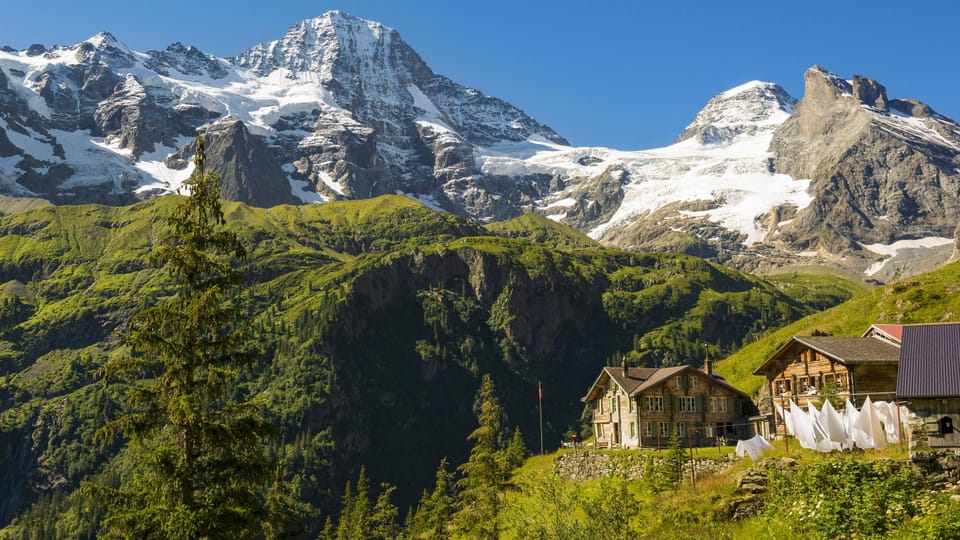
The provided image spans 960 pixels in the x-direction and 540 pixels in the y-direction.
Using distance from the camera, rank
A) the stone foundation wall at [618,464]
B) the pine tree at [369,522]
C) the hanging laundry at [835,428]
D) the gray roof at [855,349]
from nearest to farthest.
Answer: the hanging laundry at [835,428], the stone foundation wall at [618,464], the gray roof at [855,349], the pine tree at [369,522]

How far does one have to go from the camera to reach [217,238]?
31.5m

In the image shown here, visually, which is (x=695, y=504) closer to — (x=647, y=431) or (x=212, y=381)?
(x=212, y=381)

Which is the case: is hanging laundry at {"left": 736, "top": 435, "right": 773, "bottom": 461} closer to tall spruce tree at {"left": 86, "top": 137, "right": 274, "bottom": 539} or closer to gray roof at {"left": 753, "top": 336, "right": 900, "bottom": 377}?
gray roof at {"left": 753, "top": 336, "right": 900, "bottom": 377}

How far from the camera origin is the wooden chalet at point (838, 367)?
70.8 meters

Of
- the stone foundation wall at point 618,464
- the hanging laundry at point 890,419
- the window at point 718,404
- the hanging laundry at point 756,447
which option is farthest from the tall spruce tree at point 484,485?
the hanging laundry at point 890,419

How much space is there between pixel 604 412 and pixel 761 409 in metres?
20.7

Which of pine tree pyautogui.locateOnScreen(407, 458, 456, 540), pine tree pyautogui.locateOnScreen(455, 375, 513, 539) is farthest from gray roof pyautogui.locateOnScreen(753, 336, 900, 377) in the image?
pine tree pyautogui.locateOnScreen(407, 458, 456, 540)

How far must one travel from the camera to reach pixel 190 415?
28531 millimetres

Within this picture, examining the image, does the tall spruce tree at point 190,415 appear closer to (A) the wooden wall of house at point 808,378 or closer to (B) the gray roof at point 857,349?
(A) the wooden wall of house at point 808,378

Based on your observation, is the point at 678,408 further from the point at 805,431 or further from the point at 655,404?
the point at 805,431

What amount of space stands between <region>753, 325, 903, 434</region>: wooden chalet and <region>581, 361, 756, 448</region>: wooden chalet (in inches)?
560

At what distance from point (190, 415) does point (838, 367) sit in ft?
196

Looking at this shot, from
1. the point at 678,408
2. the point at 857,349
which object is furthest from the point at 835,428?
the point at 678,408

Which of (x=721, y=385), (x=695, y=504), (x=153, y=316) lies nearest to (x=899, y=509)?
(x=695, y=504)
